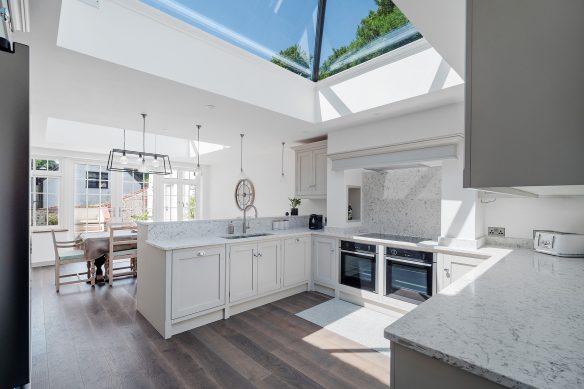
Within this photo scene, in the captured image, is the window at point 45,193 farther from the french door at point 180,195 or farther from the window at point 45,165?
the french door at point 180,195

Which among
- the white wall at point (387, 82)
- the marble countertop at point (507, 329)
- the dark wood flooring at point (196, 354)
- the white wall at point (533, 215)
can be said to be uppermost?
the white wall at point (387, 82)

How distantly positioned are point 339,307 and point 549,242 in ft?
7.18

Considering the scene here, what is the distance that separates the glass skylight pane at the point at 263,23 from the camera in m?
2.57

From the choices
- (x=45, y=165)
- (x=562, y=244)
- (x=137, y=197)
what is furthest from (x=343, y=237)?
(x=45, y=165)

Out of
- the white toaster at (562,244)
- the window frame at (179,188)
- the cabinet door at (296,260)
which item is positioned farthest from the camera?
the window frame at (179,188)

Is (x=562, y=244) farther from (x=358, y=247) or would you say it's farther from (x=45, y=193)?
(x=45, y=193)

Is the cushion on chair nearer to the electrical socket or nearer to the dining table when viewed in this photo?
the dining table

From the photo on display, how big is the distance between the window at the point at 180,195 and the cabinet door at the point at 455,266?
6676 millimetres

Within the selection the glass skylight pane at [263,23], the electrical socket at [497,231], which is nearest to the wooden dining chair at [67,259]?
the glass skylight pane at [263,23]

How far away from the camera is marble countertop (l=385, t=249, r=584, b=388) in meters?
0.75

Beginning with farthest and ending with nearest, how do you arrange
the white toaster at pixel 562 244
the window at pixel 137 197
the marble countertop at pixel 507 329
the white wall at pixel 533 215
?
the window at pixel 137 197 → the white wall at pixel 533 215 → the white toaster at pixel 562 244 → the marble countertop at pixel 507 329

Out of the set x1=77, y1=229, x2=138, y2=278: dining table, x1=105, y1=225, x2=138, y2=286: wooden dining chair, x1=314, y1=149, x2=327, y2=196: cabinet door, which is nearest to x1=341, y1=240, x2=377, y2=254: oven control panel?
x1=314, y1=149, x2=327, y2=196: cabinet door

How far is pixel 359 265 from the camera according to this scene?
3521 millimetres

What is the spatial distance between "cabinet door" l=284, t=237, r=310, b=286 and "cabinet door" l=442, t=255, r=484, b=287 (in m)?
1.82
